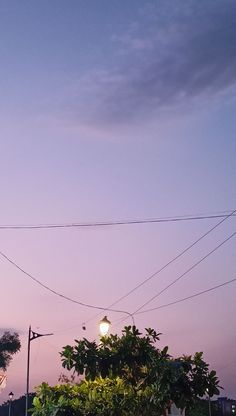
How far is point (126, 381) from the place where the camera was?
1241 cm

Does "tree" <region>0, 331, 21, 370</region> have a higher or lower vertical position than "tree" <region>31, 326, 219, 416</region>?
higher

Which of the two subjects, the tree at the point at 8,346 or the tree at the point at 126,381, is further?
the tree at the point at 8,346

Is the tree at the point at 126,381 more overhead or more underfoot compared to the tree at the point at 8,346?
more underfoot

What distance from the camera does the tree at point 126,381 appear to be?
37.9 feet

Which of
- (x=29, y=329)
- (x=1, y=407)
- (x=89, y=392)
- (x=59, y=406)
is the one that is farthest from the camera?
(x=1, y=407)

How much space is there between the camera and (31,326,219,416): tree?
37.9 feet

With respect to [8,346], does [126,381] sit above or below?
below

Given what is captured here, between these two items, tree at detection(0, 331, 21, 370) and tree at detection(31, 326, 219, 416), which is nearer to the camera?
tree at detection(31, 326, 219, 416)

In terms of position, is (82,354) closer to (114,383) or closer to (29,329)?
(114,383)

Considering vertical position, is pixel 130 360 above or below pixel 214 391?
above

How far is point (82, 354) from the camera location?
12.3 m

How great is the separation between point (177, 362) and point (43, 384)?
2.82 metres

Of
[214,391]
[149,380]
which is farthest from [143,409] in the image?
[214,391]

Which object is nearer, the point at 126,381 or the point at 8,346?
the point at 126,381
